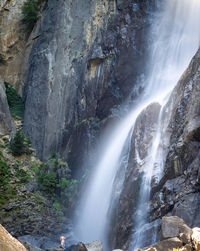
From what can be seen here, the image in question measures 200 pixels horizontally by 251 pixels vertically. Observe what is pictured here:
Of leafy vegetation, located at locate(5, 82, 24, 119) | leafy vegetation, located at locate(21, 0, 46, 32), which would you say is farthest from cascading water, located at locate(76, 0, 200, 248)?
leafy vegetation, located at locate(21, 0, 46, 32)

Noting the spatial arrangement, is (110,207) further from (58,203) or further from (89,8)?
(89,8)

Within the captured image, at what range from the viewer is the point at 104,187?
16016 mm

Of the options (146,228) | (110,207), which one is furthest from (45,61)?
(146,228)

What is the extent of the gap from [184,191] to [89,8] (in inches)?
708

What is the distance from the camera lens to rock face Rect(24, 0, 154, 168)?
796 inches

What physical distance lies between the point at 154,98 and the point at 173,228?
11.8 m

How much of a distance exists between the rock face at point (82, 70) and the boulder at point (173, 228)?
13.3 meters

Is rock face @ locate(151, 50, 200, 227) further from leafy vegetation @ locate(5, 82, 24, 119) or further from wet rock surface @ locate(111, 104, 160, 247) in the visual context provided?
leafy vegetation @ locate(5, 82, 24, 119)

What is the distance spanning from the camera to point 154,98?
58.3 ft

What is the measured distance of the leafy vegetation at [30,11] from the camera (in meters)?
30.3

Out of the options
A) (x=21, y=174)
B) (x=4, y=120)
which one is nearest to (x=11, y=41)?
(x=4, y=120)

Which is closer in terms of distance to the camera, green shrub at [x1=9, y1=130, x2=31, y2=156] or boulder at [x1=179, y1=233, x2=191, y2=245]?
boulder at [x1=179, y1=233, x2=191, y2=245]

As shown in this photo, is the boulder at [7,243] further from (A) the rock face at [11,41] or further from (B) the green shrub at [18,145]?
(A) the rock face at [11,41]

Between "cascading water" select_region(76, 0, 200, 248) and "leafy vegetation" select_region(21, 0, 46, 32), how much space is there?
14679mm
